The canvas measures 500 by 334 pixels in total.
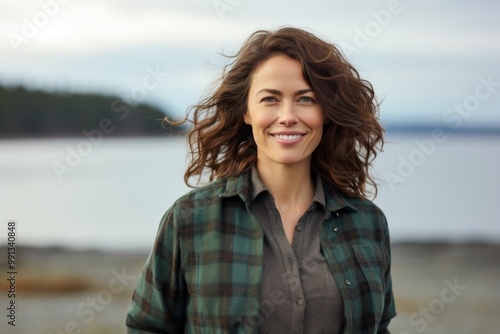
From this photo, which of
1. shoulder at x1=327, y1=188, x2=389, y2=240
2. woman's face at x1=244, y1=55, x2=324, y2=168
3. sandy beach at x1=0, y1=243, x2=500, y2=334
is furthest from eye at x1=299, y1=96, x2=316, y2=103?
sandy beach at x1=0, y1=243, x2=500, y2=334

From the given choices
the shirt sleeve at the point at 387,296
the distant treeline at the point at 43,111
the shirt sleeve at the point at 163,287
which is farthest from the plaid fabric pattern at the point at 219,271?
the distant treeline at the point at 43,111

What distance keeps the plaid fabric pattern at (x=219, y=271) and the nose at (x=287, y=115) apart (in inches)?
8.7

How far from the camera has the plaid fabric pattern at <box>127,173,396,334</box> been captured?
6.86 ft

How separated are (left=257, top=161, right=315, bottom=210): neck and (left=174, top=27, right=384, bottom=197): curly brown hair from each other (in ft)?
0.26

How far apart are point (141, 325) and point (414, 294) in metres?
6.42

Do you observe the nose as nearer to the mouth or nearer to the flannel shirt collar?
the mouth

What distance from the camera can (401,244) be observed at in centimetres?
1017

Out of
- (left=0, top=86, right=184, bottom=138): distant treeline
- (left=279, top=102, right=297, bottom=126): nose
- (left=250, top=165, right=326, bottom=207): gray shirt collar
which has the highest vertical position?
(left=0, top=86, right=184, bottom=138): distant treeline

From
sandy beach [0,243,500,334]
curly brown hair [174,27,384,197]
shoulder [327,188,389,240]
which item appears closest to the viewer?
curly brown hair [174,27,384,197]

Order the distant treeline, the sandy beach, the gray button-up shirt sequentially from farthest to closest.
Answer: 1. the distant treeline
2. the sandy beach
3. the gray button-up shirt

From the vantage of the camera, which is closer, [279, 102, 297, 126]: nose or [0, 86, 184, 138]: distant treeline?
[279, 102, 297, 126]: nose

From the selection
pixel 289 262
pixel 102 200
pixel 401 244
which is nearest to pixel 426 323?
pixel 401 244

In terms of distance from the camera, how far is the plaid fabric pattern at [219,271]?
2092 mm

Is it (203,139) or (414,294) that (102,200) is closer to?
(414,294)
